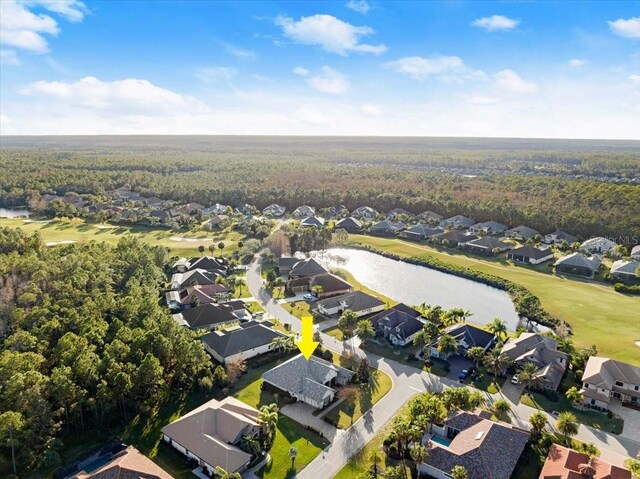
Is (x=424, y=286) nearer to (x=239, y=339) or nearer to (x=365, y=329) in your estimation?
(x=365, y=329)

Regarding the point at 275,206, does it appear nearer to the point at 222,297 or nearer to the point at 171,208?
the point at 171,208

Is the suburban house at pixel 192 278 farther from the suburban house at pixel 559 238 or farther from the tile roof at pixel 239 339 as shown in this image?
the suburban house at pixel 559 238

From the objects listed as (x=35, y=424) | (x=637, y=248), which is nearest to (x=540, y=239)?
(x=637, y=248)

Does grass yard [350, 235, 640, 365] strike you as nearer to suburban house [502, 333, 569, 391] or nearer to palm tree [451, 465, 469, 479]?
suburban house [502, 333, 569, 391]

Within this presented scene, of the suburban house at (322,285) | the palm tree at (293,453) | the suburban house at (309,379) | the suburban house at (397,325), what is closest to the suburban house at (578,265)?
the suburban house at (397,325)

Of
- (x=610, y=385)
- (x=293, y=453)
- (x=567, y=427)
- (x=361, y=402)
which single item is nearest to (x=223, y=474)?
(x=293, y=453)
